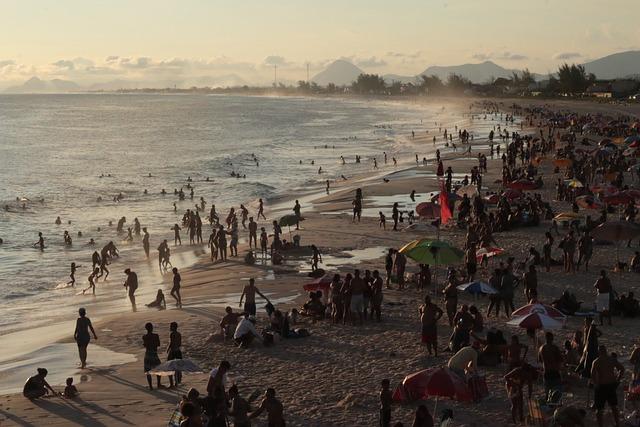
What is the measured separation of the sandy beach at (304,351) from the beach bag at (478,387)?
135 millimetres

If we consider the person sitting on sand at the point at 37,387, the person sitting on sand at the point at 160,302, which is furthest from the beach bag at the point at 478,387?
A: the person sitting on sand at the point at 160,302

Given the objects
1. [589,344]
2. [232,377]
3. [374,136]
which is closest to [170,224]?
[232,377]

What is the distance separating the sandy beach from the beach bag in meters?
0.14

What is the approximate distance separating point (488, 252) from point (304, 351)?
584 centimetres

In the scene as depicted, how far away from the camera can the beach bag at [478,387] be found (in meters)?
10.7

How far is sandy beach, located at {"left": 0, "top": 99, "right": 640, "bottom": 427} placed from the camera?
10.9m

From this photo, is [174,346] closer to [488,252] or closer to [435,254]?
[435,254]

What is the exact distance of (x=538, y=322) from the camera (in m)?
10.9

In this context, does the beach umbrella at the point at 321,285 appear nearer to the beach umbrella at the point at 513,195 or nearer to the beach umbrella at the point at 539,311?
the beach umbrella at the point at 539,311

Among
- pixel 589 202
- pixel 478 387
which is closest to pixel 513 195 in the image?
pixel 589 202

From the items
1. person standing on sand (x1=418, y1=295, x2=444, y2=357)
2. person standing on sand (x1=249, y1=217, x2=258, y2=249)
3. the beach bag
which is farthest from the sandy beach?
person standing on sand (x1=249, y1=217, x2=258, y2=249)

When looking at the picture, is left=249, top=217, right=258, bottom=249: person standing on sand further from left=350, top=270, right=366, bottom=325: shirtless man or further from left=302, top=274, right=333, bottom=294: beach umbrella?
left=350, top=270, right=366, bottom=325: shirtless man

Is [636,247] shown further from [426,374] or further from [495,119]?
[495,119]

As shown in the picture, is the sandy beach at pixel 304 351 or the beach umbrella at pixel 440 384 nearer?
the beach umbrella at pixel 440 384
